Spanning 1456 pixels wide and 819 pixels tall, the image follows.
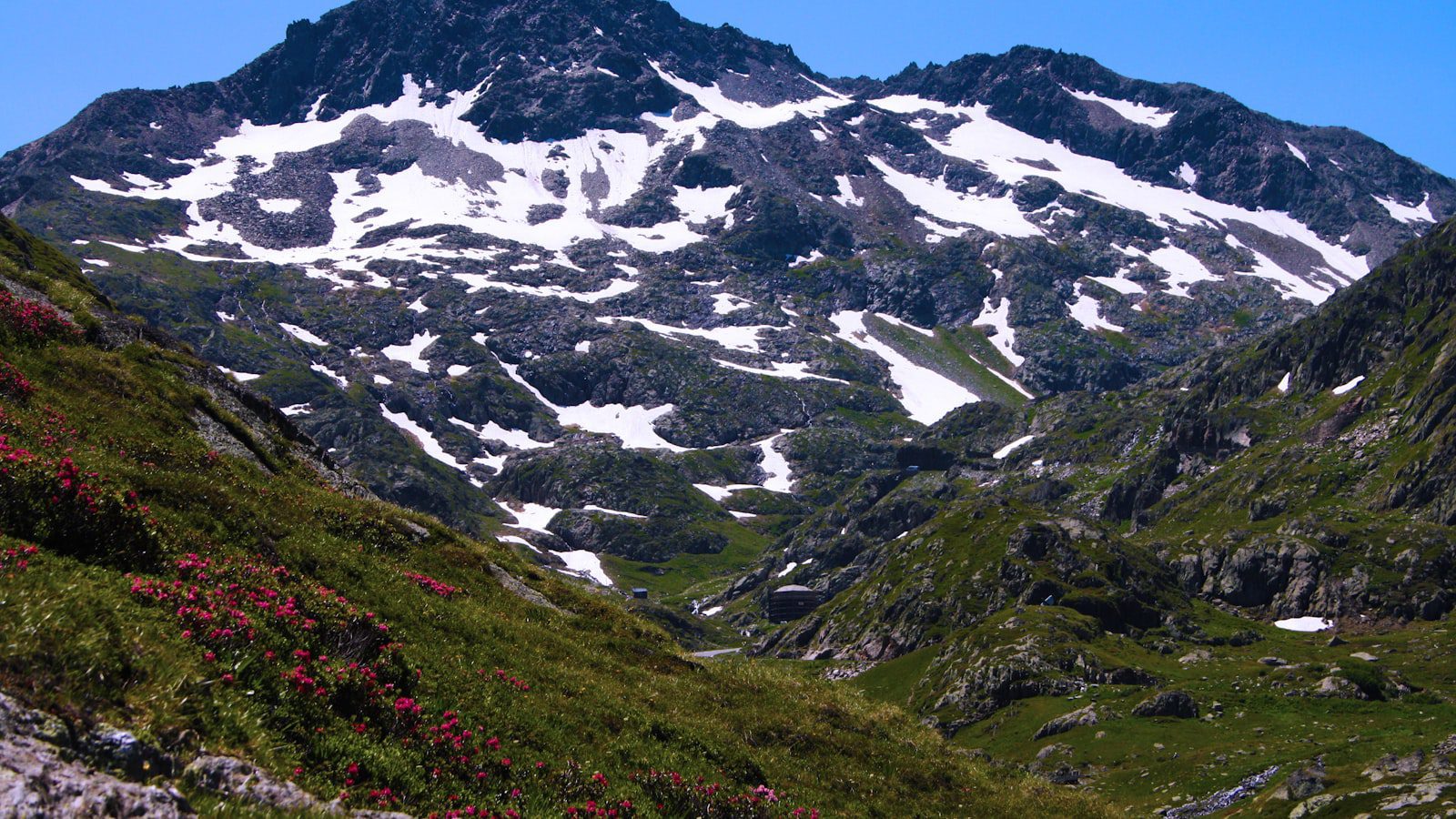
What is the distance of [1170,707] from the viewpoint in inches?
5310

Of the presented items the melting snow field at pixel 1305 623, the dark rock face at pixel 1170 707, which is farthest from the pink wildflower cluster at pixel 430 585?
the melting snow field at pixel 1305 623

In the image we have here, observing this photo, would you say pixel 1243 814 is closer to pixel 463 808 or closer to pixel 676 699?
pixel 676 699

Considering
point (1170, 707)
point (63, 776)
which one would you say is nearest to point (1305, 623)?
point (1170, 707)

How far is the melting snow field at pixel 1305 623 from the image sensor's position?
595 ft

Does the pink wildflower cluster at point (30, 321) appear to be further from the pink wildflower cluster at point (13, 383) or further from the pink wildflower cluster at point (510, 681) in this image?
the pink wildflower cluster at point (510, 681)

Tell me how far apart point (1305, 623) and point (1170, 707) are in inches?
2713

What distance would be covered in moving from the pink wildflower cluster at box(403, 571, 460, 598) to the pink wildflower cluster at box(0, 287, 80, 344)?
14.8 meters

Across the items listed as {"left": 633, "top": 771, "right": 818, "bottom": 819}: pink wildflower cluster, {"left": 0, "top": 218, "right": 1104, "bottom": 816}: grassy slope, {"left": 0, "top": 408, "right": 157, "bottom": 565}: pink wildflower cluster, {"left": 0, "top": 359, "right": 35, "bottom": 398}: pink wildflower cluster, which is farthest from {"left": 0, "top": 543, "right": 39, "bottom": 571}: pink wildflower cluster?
{"left": 0, "top": 359, "right": 35, "bottom": 398}: pink wildflower cluster

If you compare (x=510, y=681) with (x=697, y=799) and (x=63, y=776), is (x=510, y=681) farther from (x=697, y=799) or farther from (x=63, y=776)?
(x=63, y=776)

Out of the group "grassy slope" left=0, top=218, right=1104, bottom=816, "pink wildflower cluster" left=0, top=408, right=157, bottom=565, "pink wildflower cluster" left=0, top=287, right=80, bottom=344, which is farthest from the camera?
"pink wildflower cluster" left=0, top=287, right=80, bottom=344

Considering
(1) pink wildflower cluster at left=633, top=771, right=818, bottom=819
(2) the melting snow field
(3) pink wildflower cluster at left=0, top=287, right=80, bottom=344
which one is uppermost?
(3) pink wildflower cluster at left=0, top=287, right=80, bottom=344

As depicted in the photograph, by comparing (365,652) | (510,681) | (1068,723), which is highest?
(365,652)

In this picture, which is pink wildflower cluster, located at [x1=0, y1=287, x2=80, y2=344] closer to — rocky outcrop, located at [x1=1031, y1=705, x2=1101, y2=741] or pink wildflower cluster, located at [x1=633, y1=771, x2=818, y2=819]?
pink wildflower cluster, located at [x1=633, y1=771, x2=818, y2=819]

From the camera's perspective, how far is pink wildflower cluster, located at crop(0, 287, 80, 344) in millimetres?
30703
